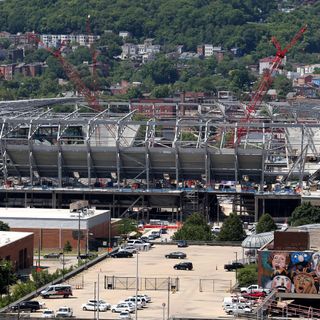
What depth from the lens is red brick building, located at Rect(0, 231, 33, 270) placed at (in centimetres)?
7388

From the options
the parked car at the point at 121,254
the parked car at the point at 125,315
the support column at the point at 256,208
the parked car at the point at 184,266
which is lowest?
the support column at the point at 256,208

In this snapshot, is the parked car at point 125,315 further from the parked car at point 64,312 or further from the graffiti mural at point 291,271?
the graffiti mural at point 291,271

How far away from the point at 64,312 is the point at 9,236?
1665 cm

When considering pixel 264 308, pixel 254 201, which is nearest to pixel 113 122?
pixel 254 201

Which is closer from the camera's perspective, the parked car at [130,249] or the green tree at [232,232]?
the parked car at [130,249]

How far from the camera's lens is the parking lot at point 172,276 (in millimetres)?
62438

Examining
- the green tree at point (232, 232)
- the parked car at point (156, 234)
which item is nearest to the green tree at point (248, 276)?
the green tree at point (232, 232)

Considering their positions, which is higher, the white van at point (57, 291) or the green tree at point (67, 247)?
the white van at point (57, 291)

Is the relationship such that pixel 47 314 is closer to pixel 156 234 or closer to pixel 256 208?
pixel 156 234

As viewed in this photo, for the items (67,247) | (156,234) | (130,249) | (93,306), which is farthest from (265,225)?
(93,306)

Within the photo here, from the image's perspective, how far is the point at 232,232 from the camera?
3329 inches

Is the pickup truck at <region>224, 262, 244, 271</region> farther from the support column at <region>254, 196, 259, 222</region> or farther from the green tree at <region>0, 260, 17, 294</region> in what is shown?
the support column at <region>254, 196, 259, 222</region>

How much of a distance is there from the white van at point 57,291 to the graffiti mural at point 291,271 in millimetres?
6064

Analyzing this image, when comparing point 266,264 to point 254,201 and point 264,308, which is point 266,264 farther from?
point 254,201
